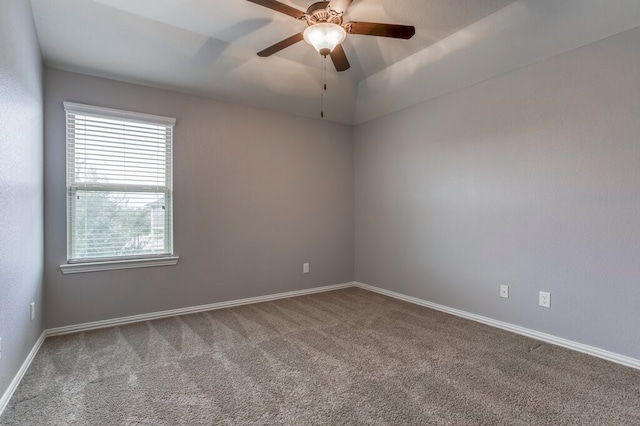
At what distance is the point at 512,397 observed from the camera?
1.95 m

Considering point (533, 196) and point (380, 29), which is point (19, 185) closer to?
point (380, 29)

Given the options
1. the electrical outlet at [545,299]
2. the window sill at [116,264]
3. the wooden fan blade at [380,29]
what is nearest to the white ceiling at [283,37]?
the wooden fan blade at [380,29]

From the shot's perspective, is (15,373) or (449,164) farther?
(449,164)

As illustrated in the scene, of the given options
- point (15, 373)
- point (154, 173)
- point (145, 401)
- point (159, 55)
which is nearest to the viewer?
point (145, 401)

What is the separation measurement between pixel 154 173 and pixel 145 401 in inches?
87.8

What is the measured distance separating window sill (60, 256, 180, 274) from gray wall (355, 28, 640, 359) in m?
2.71

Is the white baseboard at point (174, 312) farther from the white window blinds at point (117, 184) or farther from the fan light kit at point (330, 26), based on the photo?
the fan light kit at point (330, 26)

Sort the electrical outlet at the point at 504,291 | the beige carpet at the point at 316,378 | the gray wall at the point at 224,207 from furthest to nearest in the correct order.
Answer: the electrical outlet at the point at 504,291 → the gray wall at the point at 224,207 → the beige carpet at the point at 316,378

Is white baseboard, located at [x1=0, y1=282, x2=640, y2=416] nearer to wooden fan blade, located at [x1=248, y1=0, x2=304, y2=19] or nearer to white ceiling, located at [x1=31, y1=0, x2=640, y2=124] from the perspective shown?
white ceiling, located at [x1=31, y1=0, x2=640, y2=124]

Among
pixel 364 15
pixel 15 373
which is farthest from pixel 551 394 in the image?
pixel 15 373

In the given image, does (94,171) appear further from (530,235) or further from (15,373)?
(530,235)

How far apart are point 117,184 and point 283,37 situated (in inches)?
83.7

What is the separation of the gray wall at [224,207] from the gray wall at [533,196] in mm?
936

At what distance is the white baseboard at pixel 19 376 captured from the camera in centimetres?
186
